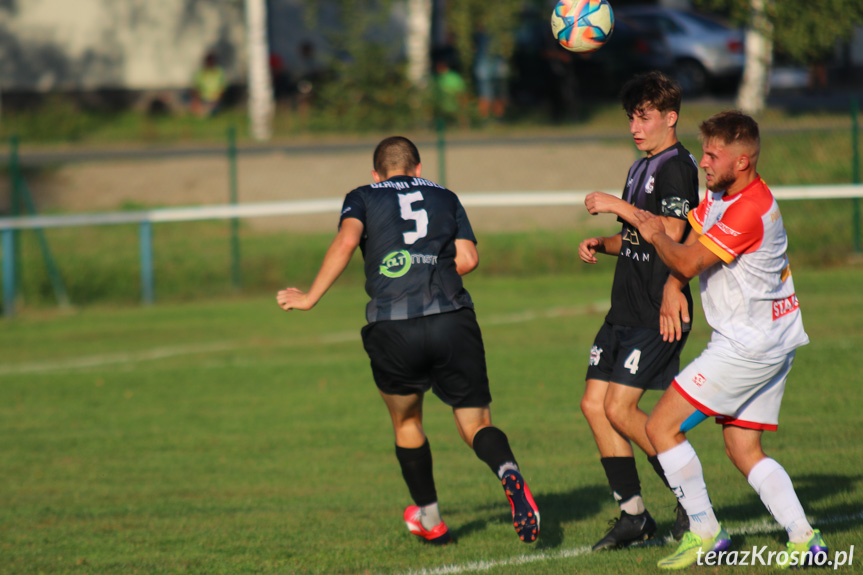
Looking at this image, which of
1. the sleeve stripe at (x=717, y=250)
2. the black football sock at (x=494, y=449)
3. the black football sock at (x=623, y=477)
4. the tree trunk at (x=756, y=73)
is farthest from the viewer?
the tree trunk at (x=756, y=73)

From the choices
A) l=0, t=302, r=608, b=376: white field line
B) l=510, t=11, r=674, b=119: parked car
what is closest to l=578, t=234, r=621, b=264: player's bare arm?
l=0, t=302, r=608, b=376: white field line

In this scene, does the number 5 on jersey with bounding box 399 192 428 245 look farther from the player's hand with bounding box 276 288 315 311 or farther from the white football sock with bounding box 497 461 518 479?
the white football sock with bounding box 497 461 518 479

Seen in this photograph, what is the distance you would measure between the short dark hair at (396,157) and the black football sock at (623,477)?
6.08 feet

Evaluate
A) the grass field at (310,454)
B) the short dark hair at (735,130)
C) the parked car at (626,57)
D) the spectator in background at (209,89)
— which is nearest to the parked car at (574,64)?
the parked car at (626,57)

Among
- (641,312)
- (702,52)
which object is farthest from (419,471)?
(702,52)

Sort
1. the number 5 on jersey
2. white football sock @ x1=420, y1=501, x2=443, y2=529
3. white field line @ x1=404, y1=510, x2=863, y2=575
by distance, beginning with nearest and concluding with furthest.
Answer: white field line @ x1=404, y1=510, x2=863, y2=575, the number 5 on jersey, white football sock @ x1=420, y1=501, x2=443, y2=529

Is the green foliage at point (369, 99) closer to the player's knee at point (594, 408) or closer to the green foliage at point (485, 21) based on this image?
the green foliage at point (485, 21)

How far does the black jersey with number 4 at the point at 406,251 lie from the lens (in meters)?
5.36

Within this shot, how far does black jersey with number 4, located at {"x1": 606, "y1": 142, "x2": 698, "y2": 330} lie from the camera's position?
5.11 metres

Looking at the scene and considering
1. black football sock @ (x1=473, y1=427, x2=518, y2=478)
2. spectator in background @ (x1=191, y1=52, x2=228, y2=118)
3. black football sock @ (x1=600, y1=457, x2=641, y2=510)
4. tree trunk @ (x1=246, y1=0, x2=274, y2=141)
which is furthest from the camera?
spectator in background @ (x1=191, y1=52, x2=228, y2=118)

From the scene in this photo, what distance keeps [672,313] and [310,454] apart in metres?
4.05

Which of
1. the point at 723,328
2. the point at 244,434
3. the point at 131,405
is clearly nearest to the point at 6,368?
the point at 131,405

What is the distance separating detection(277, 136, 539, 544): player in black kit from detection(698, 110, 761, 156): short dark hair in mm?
1480

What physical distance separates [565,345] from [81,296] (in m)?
8.88
